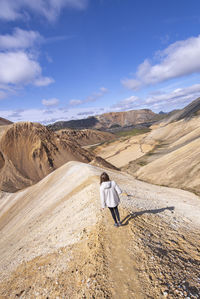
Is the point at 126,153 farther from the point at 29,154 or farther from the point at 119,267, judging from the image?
the point at 119,267

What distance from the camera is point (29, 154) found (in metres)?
41.6

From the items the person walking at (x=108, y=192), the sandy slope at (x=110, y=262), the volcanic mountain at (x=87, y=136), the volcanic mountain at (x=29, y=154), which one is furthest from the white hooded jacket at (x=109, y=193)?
the volcanic mountain at (x=87, y=136)

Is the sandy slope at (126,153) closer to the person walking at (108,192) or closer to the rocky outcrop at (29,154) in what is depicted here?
the rocky outcrop at (29,154)

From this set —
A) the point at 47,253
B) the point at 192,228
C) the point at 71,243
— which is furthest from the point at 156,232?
the point at 47,253

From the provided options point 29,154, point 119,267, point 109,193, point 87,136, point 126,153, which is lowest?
point 126,153

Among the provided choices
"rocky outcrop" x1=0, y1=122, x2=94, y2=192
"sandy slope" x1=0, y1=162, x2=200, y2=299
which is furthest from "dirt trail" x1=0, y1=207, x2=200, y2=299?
"rocky outcrop" x1=0, y1=122, x2=94, y2=192

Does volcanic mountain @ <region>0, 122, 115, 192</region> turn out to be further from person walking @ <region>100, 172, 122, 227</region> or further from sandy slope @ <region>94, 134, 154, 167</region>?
person walking @ <region>100, 172, 122, 227</region>

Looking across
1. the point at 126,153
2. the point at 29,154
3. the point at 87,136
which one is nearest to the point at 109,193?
the point at 29,154

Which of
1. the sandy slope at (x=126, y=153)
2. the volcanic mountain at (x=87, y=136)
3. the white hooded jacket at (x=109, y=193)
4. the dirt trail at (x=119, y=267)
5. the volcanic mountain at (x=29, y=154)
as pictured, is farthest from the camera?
the volcanic mountain at (x=87, y=136)

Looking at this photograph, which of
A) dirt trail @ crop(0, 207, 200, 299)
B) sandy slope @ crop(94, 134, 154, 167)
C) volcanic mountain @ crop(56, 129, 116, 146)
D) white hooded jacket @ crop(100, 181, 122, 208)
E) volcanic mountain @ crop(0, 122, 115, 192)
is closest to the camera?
dirt trail @ crop(0, 207, 200, 299)

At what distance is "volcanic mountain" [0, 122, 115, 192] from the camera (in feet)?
117

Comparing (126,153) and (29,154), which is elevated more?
(29,154)

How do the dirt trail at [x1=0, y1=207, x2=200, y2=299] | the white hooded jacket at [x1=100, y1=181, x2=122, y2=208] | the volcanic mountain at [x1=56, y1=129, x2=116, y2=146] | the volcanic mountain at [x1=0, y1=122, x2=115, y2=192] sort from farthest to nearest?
1. the volcanic mountain at [x1=56, y1=129, x2=116, y2=146]
2. the volcanic mountain at [x1=0, y1=122, x2=115, y2=192]
3. the white hooded jacket at [x1=100, y1=181, x2=122, y2=208]
4. the dirt trail at [x1=0, y1=207, x2=200, y2=299]

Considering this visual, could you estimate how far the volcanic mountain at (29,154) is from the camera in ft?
117
